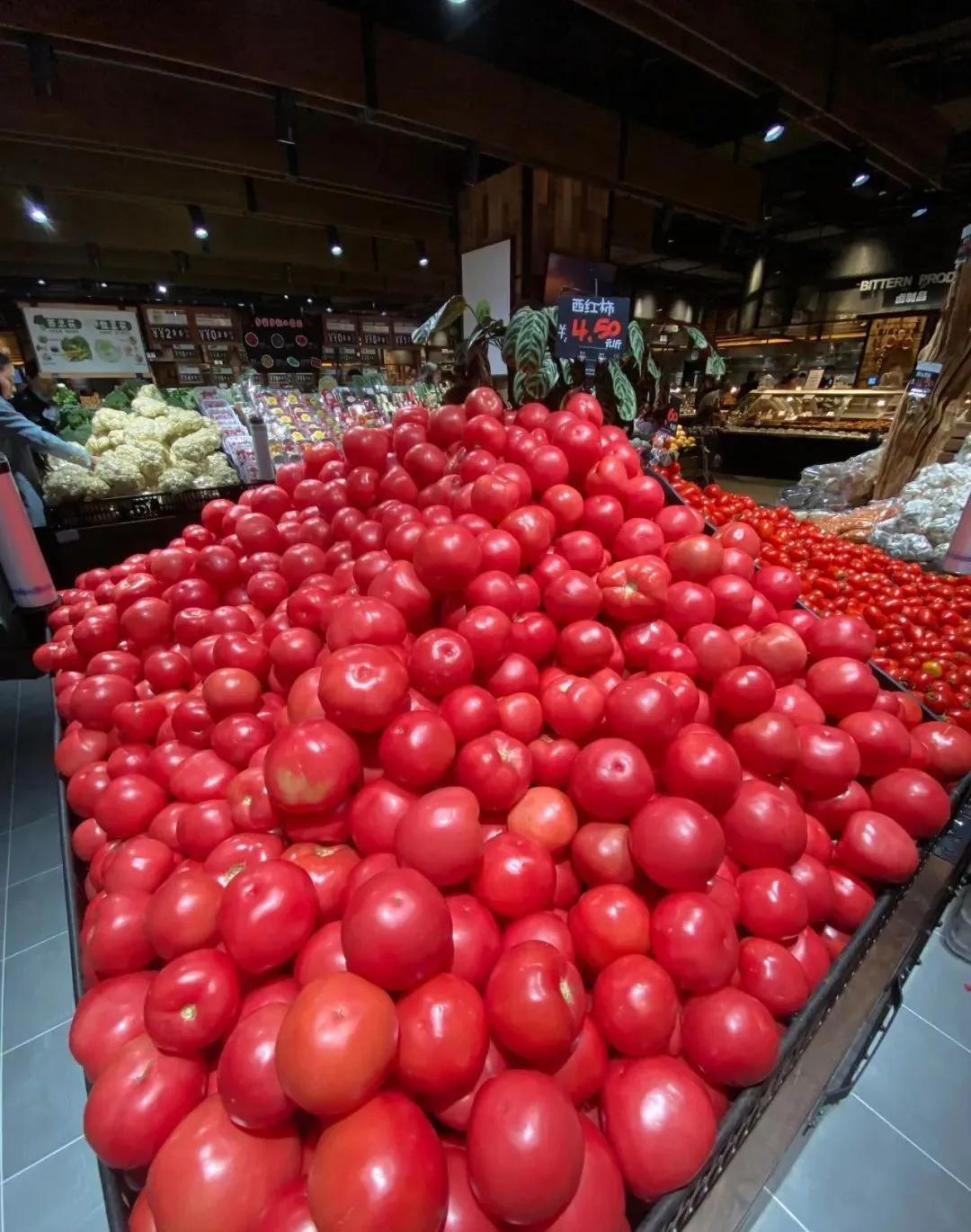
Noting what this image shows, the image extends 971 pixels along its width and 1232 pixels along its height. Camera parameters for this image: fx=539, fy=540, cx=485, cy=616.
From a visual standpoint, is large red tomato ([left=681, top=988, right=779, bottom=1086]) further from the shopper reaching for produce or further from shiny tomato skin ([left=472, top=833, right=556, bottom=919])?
the shopper reaching for produce

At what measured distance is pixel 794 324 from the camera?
10.9 meters

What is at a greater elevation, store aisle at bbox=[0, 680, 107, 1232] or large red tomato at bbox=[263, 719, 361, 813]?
large red tomato at bbox=[263, 719, 361, 813]

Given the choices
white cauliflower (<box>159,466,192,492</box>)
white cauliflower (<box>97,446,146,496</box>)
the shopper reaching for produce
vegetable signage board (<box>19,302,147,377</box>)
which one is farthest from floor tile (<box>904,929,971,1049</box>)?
vegetable signage board (<box>19,302,147,377</box>)

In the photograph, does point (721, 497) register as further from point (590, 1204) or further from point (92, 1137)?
point (92, 1137)

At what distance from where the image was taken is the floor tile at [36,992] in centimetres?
181

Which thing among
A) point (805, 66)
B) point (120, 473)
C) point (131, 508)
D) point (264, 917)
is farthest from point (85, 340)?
point (264, 917)

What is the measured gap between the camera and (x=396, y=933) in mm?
693

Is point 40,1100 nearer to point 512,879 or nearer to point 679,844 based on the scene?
point 512,879

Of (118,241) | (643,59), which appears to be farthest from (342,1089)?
(118,241)

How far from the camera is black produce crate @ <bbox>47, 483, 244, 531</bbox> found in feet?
11.7

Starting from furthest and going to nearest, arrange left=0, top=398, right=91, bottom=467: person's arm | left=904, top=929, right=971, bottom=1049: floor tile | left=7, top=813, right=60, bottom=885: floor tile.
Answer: left=0, top=398, right=91, bottom=467: person's arm, left=7, top=813, right=60, bottom=885: floor tile, left=904, top=929, right=971, bottom=1049: floor tile

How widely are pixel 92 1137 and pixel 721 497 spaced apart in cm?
381

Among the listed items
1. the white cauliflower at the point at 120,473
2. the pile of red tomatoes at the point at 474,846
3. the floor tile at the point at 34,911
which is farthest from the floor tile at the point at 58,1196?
the white cauliflower at the point at 120,473

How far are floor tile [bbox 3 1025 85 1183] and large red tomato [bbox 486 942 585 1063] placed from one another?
5.61 ft
